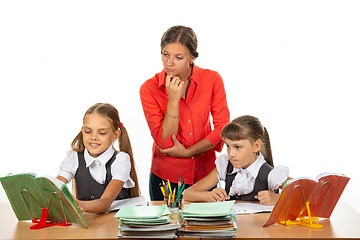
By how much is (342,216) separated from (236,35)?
3.02 meters

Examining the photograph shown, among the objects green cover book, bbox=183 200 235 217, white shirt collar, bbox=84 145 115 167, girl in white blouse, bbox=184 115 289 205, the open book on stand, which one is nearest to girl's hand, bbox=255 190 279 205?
girl in white blouse, bbox=184 115 289 205

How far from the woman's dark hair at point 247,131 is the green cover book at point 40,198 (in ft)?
2.78

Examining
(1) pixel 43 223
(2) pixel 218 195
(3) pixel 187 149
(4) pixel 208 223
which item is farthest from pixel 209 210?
(3) pixel 187 149

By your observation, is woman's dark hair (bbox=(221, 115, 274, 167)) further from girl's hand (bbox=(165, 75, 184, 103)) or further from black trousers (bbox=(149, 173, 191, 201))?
black trousers (bbox=(149, 173, 191, 201))

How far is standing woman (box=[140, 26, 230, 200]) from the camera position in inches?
106

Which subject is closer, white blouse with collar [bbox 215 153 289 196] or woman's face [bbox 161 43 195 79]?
white blouse with collar [bbox 215 153 289 196]

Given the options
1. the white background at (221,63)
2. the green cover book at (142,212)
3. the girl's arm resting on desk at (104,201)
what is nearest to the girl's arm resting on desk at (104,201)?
the girl's arm resting on desk at (104,201)

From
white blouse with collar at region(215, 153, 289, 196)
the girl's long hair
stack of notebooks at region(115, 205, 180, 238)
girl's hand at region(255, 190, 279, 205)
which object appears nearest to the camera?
stack of notebooks at region(115, 205, 180, 238)

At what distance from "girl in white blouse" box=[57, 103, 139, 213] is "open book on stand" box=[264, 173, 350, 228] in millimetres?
787

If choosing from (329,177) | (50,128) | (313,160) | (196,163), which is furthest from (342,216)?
(50,128)

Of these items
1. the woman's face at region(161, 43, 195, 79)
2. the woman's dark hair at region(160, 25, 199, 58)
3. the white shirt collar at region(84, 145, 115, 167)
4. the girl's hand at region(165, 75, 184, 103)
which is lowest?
the white shirt collar at region(84, 145, 115, 167)

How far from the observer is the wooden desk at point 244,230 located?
1.87 m

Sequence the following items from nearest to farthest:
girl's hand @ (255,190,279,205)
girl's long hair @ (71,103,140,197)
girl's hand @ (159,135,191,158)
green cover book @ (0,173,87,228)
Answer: green cover book @ (0,173,87,228), girl's hand @ (255,190,279,205), girl's long hair @ (71,103,140,197), girl's hand @ (159,135,191,158)

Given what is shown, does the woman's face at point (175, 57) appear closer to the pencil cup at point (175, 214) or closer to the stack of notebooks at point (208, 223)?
the pencil cup at point (175, 214)
